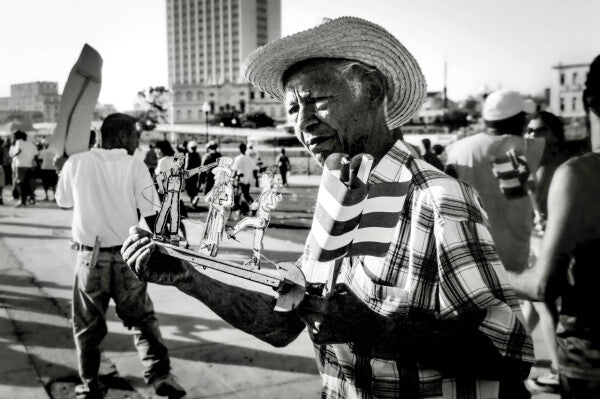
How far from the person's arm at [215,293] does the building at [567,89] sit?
11030cm

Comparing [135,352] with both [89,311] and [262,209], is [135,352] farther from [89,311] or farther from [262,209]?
[262,209]

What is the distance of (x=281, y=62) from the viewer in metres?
1.79

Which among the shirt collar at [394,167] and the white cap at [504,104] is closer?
the shirt collar at [394,167]

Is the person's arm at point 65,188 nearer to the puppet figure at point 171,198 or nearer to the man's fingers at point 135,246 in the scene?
the puppet figure at point 171,198

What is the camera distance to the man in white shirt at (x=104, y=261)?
12.4 ft

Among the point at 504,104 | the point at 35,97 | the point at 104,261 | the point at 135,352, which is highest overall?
the point at 35,97

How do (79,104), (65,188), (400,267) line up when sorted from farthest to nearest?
(65,188) → (79,104) → (400,267)

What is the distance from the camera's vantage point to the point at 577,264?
196 centimetres

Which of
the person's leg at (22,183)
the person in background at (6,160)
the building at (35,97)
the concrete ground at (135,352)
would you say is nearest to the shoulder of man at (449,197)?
the concrete ground at (135,352)

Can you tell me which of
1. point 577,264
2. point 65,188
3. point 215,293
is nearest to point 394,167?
point 215,293

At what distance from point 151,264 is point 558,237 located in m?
1.40

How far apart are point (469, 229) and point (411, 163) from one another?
272 mm

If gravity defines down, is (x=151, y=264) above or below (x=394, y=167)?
below

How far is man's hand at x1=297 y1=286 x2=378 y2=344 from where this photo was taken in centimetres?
123
